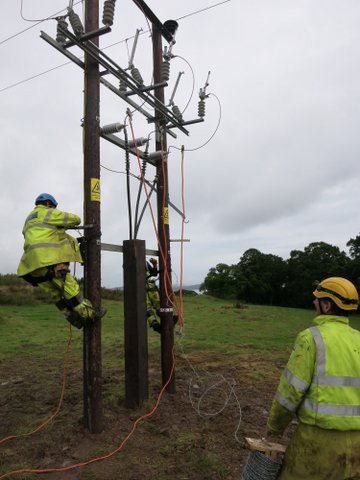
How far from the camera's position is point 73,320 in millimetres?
4594

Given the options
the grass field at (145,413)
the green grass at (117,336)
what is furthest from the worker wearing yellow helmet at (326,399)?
the green grass at (117,336)

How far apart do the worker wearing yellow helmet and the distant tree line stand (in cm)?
5714

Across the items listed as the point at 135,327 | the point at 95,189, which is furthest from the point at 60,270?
the point at 135,327

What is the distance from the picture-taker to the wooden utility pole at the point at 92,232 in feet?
15.5

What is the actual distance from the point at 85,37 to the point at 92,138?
1.16 m

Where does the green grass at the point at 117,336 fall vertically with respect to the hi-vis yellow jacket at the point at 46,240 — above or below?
below

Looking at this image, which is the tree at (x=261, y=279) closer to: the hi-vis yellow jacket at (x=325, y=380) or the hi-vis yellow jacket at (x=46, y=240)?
the hi-vis yellow jacket at (x=46, y=240)

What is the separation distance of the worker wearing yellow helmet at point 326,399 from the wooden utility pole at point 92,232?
8.77 feet

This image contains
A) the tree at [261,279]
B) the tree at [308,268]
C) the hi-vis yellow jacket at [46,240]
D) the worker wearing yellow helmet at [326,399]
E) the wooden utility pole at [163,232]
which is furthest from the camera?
the tree at [261,279]

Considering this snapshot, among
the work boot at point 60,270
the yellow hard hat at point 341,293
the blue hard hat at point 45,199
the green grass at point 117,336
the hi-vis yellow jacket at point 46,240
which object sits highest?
the blue hard hat at point 45,199

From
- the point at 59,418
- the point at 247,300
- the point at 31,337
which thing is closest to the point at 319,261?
the point at 247,300

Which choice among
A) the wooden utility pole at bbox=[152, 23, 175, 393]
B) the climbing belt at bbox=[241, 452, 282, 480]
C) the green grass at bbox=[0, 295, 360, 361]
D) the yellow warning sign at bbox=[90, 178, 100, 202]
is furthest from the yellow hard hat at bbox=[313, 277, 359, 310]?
the green grass at bbox=[0, 295, 360, 361]

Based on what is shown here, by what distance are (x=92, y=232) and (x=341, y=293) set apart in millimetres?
3129

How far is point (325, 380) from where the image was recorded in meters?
2.56
